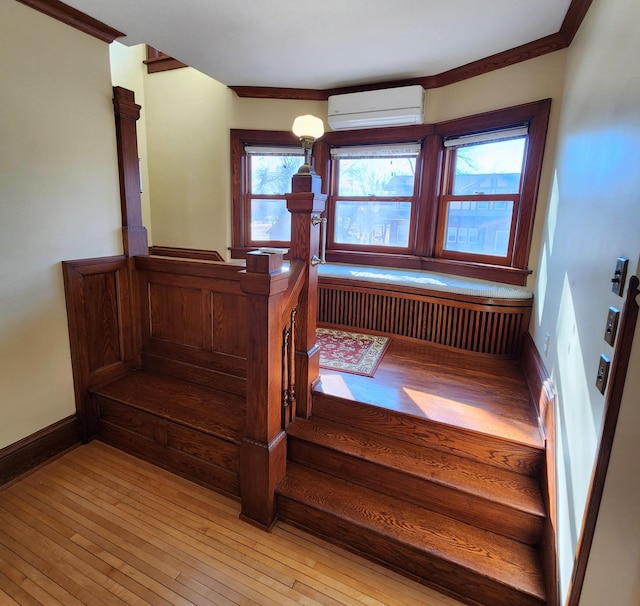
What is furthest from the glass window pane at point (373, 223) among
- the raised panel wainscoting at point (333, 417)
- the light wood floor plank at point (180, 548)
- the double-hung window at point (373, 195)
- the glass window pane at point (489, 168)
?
the light wood floor plank at point (180, 548)

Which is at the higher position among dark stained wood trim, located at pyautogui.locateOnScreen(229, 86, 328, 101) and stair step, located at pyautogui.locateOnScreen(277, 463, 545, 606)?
dark stained wood trim, located at pyautogui.locateOnScreen(229, 86, 328, 101)

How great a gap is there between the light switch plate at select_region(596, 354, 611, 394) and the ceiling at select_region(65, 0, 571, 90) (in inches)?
86.9

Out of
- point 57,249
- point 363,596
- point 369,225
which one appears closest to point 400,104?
point 369,225

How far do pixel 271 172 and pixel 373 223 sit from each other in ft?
4.05

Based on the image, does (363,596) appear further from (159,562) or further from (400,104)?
(400,104)

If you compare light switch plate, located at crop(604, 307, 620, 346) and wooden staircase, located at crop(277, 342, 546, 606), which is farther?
wooden staircase, located at crop(277, 342, 546, 606)

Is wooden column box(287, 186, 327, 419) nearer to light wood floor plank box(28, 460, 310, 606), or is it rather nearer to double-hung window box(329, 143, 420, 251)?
light wood floor plank box(28, 460, 310, 606)

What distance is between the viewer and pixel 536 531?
1613 millimetres

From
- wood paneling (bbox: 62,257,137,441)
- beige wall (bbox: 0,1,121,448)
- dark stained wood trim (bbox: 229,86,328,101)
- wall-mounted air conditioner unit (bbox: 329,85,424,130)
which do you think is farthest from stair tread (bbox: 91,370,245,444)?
dark stained wood trim (bbox: 229,86,328,101)

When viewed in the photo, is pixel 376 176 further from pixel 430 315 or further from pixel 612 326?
pixel 612 326

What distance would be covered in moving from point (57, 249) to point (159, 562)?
1.87 metres

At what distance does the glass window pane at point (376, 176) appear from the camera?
3.64 metres

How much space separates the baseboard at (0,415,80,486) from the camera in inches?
82.9

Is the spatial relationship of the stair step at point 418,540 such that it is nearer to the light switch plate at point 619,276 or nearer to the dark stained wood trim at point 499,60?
the light switch plate at point 619,276
